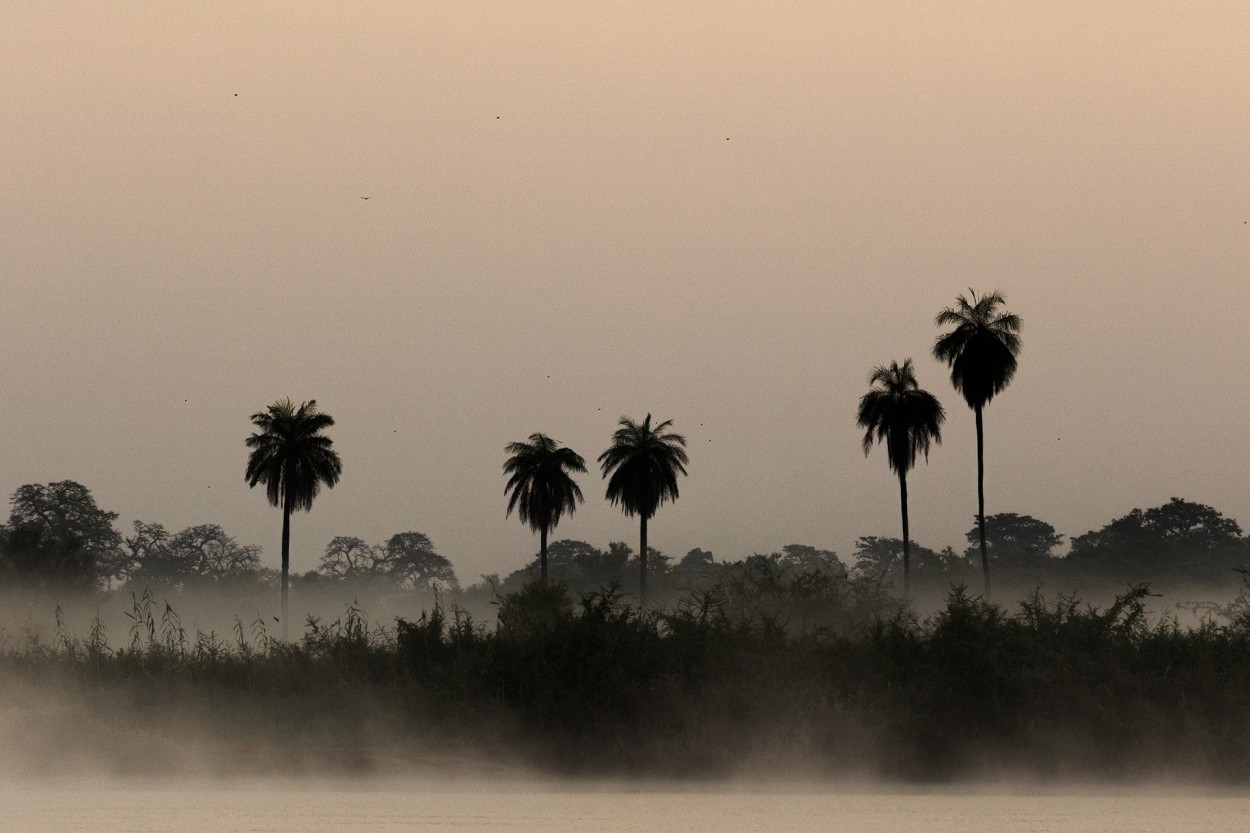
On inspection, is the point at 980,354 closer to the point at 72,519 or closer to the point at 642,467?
the point at 642,467

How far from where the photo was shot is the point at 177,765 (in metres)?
31.1

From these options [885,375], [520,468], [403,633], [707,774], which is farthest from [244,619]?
[707,774]

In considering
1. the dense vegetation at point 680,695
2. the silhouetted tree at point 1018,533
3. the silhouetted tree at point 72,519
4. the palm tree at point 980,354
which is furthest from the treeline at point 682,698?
the silhouetted tree at point 1018,533

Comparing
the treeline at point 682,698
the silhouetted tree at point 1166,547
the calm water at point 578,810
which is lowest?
the calm water at point 578,810

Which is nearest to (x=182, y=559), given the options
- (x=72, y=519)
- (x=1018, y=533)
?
(x=72, y=519)

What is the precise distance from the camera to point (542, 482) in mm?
108750

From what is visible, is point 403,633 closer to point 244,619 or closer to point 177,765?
point 177,765

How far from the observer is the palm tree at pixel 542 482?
357 ft

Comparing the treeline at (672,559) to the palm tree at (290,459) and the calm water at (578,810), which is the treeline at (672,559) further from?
the calm water at (578,810)

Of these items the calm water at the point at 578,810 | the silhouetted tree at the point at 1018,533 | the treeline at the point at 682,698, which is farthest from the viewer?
the silhouetted tree at the point at 1018,533

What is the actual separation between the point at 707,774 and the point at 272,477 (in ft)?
217

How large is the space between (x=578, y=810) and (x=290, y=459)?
70.6 m

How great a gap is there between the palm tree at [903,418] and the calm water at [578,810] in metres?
61.0

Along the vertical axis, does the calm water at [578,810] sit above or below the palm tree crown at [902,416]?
below
